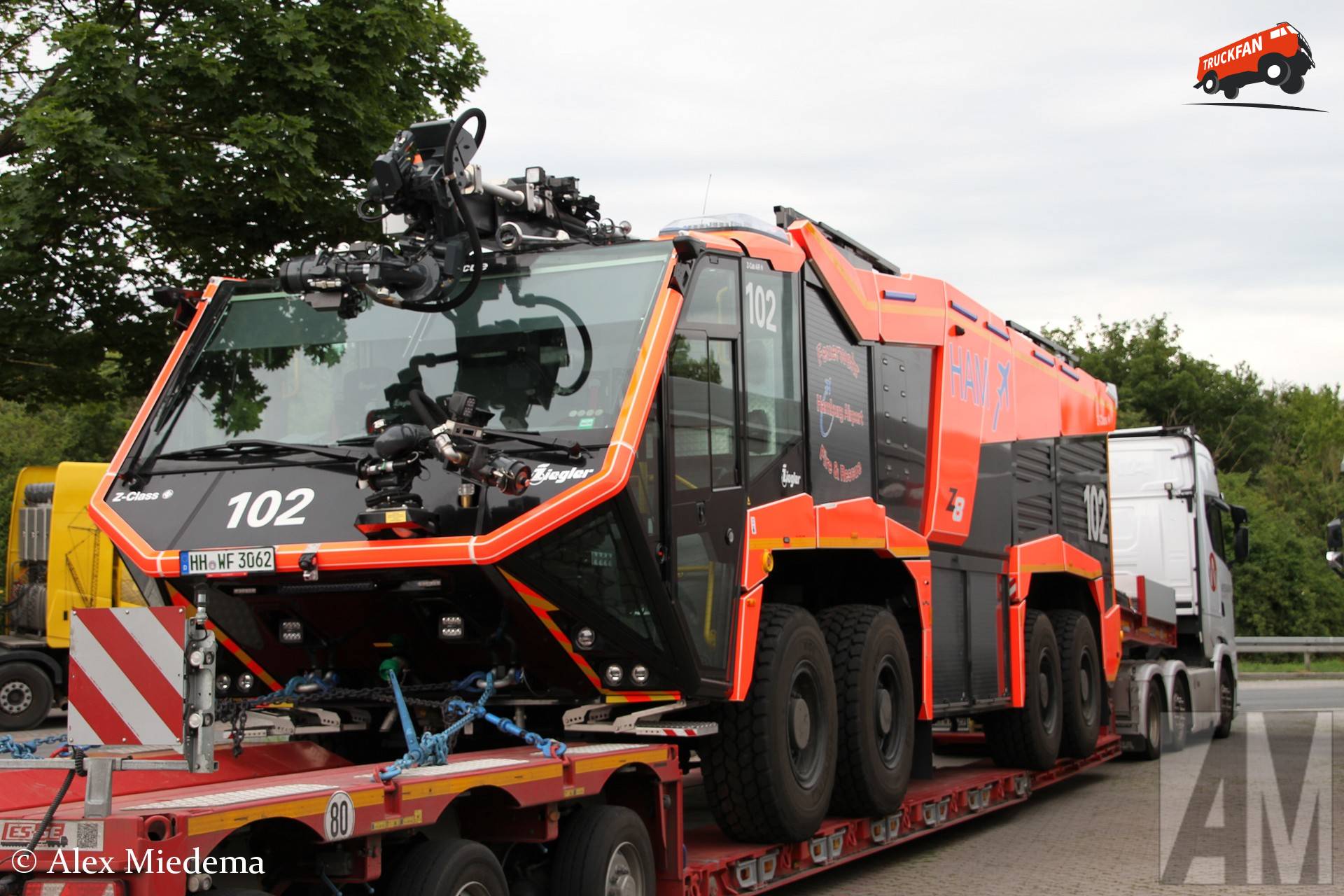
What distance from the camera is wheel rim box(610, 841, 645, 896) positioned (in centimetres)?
675

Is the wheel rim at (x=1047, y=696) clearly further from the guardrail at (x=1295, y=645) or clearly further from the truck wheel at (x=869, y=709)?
the guardrail at (x=1295, y=645)

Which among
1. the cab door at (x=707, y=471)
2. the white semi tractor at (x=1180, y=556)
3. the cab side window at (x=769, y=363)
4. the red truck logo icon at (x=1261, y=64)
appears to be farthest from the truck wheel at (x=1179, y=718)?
the cab door at (x=707, y=471)

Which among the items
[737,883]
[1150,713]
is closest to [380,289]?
[737,883]

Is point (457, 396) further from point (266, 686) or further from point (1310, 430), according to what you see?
point (1310, 430)

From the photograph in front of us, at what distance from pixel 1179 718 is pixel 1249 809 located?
469 cm

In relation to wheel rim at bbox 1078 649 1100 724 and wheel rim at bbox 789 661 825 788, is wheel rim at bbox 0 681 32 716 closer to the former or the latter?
wheel rim at bbox 1078 649 1100 724

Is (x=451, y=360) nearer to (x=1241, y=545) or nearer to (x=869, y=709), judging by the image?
(x=869, y=709)

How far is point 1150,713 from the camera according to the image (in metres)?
16.0

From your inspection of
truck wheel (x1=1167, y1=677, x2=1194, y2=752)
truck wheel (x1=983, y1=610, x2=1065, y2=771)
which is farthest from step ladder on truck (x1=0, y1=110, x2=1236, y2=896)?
truck wheel (x1=1167, y1=677, x2=1194, y2=752)

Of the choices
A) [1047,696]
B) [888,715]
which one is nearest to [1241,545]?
[1047,696]

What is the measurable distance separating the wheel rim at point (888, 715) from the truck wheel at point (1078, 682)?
160 inches

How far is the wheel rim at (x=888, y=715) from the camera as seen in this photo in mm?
9266

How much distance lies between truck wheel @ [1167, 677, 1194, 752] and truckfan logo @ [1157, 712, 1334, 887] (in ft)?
0.40

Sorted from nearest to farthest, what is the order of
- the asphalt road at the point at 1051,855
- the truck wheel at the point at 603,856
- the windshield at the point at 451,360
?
1. the truck wheel at the point at 603,856
2. the windshield at the point at 451,360
3. the asphalt road at the point at 1051,855
